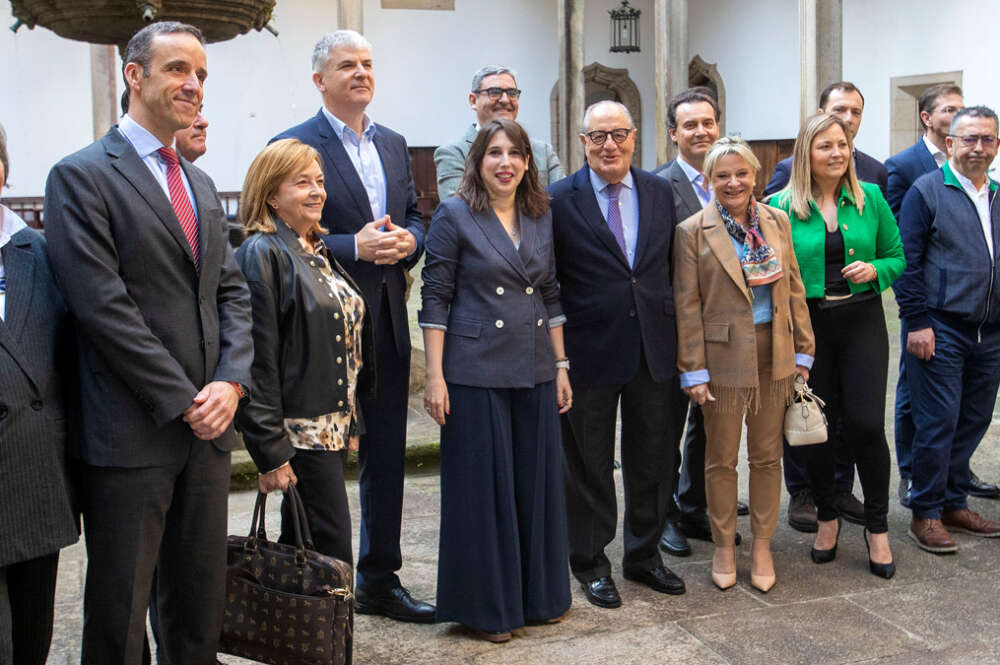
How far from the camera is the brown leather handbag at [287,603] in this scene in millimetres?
2768

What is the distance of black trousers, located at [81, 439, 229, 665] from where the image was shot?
254 cm

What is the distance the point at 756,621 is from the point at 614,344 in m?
1.02

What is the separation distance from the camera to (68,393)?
2572 mm

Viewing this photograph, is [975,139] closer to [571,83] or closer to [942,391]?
[942,391]

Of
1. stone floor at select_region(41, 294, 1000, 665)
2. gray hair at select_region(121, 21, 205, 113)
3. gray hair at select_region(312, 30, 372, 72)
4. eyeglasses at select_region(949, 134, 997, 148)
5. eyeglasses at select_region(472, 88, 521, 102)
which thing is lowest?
stone floor at select_region(41, 294, 1000, 665)

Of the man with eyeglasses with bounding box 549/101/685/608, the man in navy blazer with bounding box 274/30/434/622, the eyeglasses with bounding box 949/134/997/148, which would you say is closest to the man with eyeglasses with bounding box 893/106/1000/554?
the eyeglasses with bounding box 949/134/997/148

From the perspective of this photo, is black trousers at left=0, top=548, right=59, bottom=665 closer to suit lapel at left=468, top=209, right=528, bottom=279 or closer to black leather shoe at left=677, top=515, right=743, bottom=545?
suit lapel at left=468, top=209, right=528, bottom=279

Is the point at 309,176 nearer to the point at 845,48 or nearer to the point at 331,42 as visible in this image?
the point at 331,42

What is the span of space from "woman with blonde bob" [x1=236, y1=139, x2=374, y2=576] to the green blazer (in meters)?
1.80

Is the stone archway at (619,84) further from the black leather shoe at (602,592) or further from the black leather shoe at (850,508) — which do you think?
the black leather shoe at (602,592)

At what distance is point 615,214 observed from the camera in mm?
3865

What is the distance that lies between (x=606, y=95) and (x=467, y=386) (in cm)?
1829

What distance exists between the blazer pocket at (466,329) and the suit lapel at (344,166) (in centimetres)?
46

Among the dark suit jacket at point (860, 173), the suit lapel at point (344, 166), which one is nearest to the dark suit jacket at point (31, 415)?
the suit lapel at point (344, 166)
